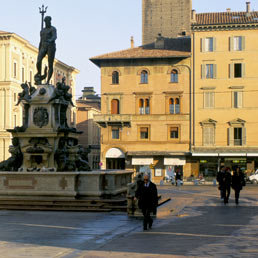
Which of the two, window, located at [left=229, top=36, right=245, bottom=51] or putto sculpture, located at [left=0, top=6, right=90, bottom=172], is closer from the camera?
putto sculpture, located at [left=0, top=6, right=90, bottom=172]

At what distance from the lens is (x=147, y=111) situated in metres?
60.9

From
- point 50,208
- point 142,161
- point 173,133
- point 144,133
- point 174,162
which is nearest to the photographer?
point 50,208

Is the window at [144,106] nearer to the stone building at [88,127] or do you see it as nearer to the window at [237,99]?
the window at [237,99]

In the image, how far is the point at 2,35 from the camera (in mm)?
77500

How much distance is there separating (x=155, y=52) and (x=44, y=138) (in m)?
40.7

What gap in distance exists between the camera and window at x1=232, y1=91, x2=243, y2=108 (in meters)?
59.2

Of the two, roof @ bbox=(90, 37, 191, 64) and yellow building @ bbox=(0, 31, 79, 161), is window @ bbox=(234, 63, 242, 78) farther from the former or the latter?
yellow building @ bbox=(0, 31, 79, 161)

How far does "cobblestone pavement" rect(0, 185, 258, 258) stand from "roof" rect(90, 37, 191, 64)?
137 feet

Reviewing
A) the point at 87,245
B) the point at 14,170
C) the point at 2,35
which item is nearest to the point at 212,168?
the point at 2,35

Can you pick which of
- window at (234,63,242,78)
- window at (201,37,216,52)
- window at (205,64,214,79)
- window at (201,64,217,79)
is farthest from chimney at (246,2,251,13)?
Result: window at (205,64,214,79)

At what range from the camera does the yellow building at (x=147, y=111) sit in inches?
2366

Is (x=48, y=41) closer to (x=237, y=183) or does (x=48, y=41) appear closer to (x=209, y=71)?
(x=237, y=183)

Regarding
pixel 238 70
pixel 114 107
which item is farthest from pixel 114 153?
pixel 238 70

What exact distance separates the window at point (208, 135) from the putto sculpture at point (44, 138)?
124 ft
